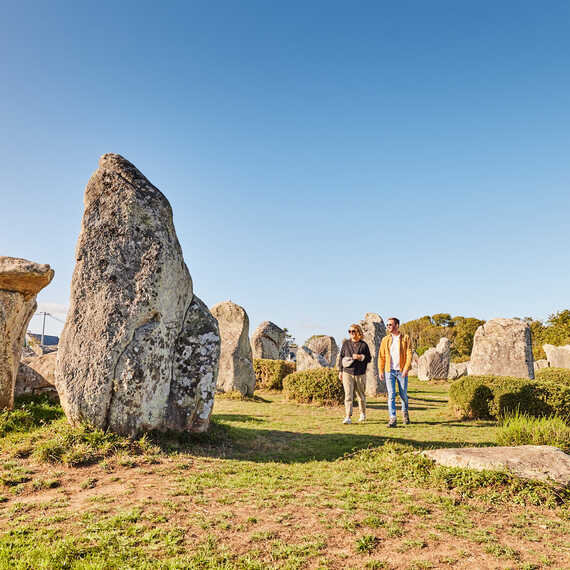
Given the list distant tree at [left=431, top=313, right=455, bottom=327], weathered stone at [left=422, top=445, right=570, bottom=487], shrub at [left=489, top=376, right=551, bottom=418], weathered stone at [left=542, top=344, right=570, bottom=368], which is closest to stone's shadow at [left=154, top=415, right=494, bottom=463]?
weathered stone at [left=422, top=445, right=570, bottom=487]

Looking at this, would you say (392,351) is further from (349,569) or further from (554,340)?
(554,340)

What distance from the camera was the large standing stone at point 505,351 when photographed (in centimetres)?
1479

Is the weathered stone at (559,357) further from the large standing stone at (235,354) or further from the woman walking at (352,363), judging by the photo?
the woman walking at (352,363)

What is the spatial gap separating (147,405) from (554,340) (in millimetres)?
36246

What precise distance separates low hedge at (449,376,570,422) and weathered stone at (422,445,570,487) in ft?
17.1

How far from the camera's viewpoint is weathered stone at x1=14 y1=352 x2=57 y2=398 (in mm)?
9538

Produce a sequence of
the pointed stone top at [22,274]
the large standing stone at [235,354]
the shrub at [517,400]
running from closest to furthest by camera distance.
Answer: the pointed stone top at [22,274] → the shrub at [517,400] → the large standing stone at [235,354]

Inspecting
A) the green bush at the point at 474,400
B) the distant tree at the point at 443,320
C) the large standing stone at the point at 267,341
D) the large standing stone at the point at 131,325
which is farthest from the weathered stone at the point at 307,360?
the distant tree at the point at 443,320

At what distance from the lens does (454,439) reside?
27.3 feet

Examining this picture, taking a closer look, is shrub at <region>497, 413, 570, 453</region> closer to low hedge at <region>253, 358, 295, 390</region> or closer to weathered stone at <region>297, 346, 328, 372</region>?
weathered stone at <region>297, 346, 328, 372</region>

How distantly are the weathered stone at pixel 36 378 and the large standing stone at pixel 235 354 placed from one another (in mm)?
6192

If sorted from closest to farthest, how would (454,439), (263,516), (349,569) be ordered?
(349,569) → (263,516) → (454,439)

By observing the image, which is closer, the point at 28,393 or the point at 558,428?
the point at 558,428

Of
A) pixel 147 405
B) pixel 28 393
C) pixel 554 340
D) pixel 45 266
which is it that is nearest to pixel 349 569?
pixel 147 405
